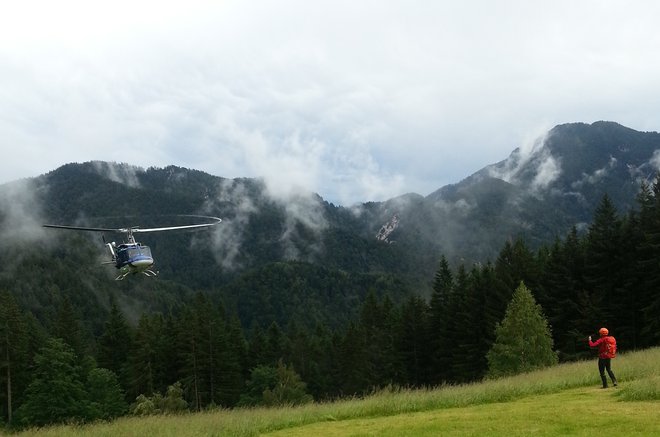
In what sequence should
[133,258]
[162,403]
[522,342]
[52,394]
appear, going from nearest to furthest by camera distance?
1. [133,258]
2. [522,342]
3. [52,394]
4. [162,403]

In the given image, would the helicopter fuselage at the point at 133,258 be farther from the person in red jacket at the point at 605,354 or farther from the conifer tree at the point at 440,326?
the conifer tree at the point at 440,326

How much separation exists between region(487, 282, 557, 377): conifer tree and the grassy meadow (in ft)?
61.2

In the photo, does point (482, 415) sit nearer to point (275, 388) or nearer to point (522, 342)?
point (522, 342)

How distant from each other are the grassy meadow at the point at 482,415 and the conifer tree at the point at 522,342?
18.6 meters

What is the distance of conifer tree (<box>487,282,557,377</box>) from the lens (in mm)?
41281

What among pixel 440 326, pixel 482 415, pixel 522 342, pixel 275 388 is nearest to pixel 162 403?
pixel 275 388

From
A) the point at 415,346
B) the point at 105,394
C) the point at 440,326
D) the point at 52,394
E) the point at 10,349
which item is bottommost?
the point at 105,394

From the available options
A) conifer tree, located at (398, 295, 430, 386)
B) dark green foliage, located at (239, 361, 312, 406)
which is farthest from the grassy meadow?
conifer tree, located at (398, 295, 430, 386)

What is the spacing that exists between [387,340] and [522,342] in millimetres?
34311

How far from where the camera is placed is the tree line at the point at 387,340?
46.8 meters

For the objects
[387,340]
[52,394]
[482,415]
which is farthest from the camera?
[387,340]

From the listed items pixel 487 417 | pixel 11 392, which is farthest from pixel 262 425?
pixel 11 392

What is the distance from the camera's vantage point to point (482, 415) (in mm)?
16094

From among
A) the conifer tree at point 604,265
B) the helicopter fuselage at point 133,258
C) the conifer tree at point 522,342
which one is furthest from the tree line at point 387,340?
the helicopter fuselage at point 133,258
